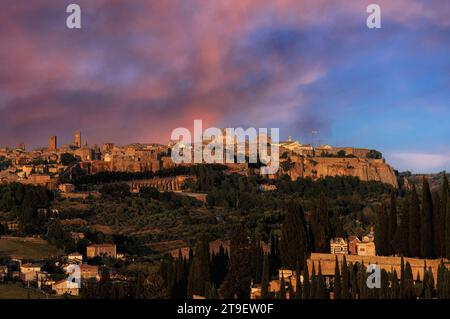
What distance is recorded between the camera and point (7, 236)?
4303 centimetres

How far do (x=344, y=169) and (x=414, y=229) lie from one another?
4319 centimetres

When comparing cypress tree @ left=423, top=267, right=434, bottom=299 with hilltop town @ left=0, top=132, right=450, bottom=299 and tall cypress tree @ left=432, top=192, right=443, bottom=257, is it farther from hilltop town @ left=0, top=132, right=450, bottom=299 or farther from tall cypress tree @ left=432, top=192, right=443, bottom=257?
tall cypress tree @ left=432, top=192, right=443, bottom=257

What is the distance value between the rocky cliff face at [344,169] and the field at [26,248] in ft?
106

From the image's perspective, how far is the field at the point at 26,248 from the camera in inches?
1531

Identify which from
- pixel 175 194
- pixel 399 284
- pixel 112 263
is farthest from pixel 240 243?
pixel 175 194

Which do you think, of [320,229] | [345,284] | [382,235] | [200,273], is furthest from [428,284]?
[200,273]

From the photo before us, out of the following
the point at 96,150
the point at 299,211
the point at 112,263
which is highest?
the point at 96,150

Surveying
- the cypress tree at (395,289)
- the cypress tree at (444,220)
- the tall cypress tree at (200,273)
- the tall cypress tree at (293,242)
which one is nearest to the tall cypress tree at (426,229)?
the cypress tree at (444,220)

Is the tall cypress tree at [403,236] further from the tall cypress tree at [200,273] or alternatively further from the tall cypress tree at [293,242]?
the tall cypress tree at [200,273]

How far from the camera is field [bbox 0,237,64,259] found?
38894 mm

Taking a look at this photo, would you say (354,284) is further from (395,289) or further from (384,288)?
(395,289)

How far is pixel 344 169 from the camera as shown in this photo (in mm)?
70688

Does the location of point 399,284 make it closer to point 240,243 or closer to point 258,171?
point 240,243

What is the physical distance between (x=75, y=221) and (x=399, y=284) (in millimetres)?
27797
